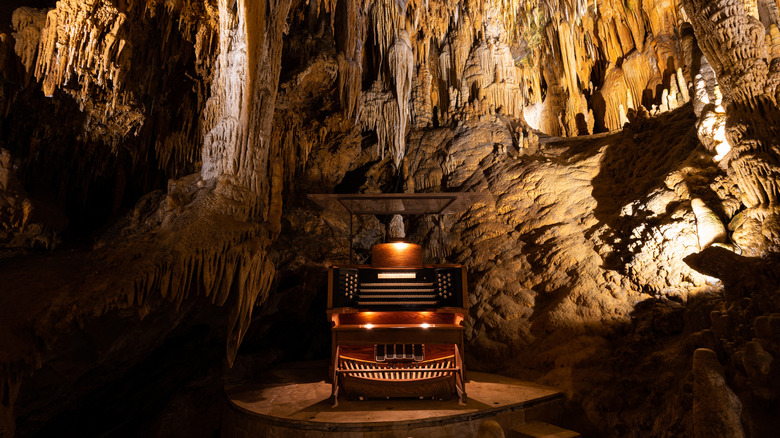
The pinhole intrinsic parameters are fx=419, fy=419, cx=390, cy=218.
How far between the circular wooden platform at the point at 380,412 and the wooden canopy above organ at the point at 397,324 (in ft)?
0.82

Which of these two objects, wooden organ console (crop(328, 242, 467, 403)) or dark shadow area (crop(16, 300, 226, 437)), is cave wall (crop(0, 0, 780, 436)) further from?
wooden organ console (crop(328, 242, 467, 403))

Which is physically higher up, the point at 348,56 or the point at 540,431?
the point at 348,56

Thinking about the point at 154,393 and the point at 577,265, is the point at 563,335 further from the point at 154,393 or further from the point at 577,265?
the point at 154,393

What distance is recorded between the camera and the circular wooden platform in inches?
176

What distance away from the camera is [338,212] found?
1041 cm

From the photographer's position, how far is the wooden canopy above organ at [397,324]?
511 centimetres

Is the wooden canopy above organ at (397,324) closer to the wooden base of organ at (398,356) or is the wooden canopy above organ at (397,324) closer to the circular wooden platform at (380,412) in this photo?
the wooden base of organ at (398,356)

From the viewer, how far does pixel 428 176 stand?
11508 millimetres

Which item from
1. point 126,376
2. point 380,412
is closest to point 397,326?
point 380,412

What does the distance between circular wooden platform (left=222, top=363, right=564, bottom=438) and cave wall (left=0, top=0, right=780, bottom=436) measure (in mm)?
641

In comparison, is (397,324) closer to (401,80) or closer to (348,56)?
(348,56)

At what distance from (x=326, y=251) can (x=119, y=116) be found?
5886 mm

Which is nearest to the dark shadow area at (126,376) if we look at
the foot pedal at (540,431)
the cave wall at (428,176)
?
the cave wall at (428,176)

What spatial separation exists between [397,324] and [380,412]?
1.03m
